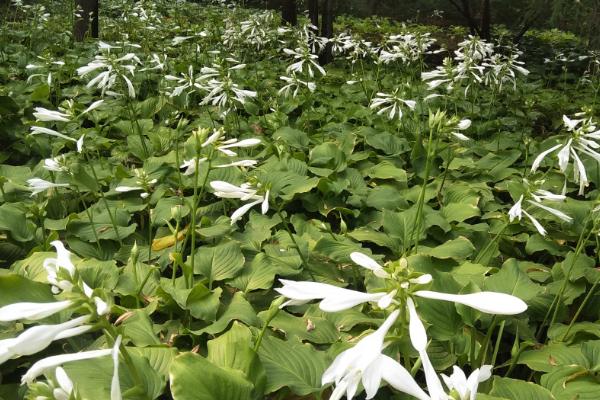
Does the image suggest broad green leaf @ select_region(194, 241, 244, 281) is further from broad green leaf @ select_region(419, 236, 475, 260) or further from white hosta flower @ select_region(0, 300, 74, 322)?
white hosta flower @ select_region(0, 300, 74, 322)

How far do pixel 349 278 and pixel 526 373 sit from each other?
88 centimetres

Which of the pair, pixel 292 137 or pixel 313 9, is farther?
pixel 313 9

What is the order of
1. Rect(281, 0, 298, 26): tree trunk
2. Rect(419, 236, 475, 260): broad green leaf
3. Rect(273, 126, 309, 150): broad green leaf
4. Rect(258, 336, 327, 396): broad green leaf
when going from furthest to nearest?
1. Rect(281, 0, 298, 26): tree trunk
2. Rect(273, 126, 309, 150): broad green leaf
3. Rect(419, 236, 475, 260): broad green leaf
4. Rect(258, 336, 327, 396): broad green leaf

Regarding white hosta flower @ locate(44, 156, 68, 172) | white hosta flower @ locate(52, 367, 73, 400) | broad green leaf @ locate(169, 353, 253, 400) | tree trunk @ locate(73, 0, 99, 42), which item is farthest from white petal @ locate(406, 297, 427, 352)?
tree trunk @ locate(73, 0, 99, 42)

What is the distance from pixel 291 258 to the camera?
8.56ft

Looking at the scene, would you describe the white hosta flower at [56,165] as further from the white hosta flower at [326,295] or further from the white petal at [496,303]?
the white petal at [496,303]

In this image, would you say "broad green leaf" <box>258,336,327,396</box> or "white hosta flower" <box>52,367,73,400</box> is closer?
"white hosta flower" <box>52,367,73,400</box>

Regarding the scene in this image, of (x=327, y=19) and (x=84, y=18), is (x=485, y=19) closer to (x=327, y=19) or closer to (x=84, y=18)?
(x=327, y=19)

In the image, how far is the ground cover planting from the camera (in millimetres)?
1208

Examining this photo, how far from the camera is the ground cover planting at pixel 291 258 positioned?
3.96ft

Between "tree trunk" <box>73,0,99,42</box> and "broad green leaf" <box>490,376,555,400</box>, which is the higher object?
"tree trunk" <box>73,0,99,42</box>

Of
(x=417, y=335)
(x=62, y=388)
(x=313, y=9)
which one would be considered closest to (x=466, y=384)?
(x=417, y=335)

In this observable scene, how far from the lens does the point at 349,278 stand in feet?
8.88

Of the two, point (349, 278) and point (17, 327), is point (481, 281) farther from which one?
point (17, 327)
